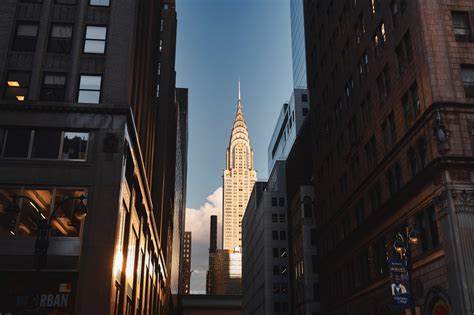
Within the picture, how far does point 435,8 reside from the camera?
3600 cm

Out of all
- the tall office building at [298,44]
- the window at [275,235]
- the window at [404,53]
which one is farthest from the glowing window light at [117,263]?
the tall office building at [298,44]

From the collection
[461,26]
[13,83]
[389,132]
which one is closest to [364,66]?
[389,132]

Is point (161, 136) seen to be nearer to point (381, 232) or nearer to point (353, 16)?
point (353, 16)

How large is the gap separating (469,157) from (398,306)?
42.6 ft

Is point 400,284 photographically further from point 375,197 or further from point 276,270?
point 276,270

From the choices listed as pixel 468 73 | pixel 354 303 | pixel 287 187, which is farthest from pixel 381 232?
pixel 287 187

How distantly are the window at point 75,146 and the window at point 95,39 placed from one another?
21.1ft

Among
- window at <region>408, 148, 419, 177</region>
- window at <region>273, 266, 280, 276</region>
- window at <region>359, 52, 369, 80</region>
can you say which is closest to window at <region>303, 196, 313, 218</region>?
window at <region>273, 266, 280, 276</region>

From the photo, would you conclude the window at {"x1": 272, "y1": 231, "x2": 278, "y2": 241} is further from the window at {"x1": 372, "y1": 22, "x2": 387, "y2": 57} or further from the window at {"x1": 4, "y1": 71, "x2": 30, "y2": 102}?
the window at {"x1": 4, "y1": 71, "x2": 30, "y2": 102}

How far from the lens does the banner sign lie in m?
24.3

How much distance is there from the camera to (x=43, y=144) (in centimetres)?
3456

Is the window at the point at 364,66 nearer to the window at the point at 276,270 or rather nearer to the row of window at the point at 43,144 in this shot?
the row of window at the point at 43,144

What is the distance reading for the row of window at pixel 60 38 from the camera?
122 feet

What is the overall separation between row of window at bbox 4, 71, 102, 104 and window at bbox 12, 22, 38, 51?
202 centimetres
